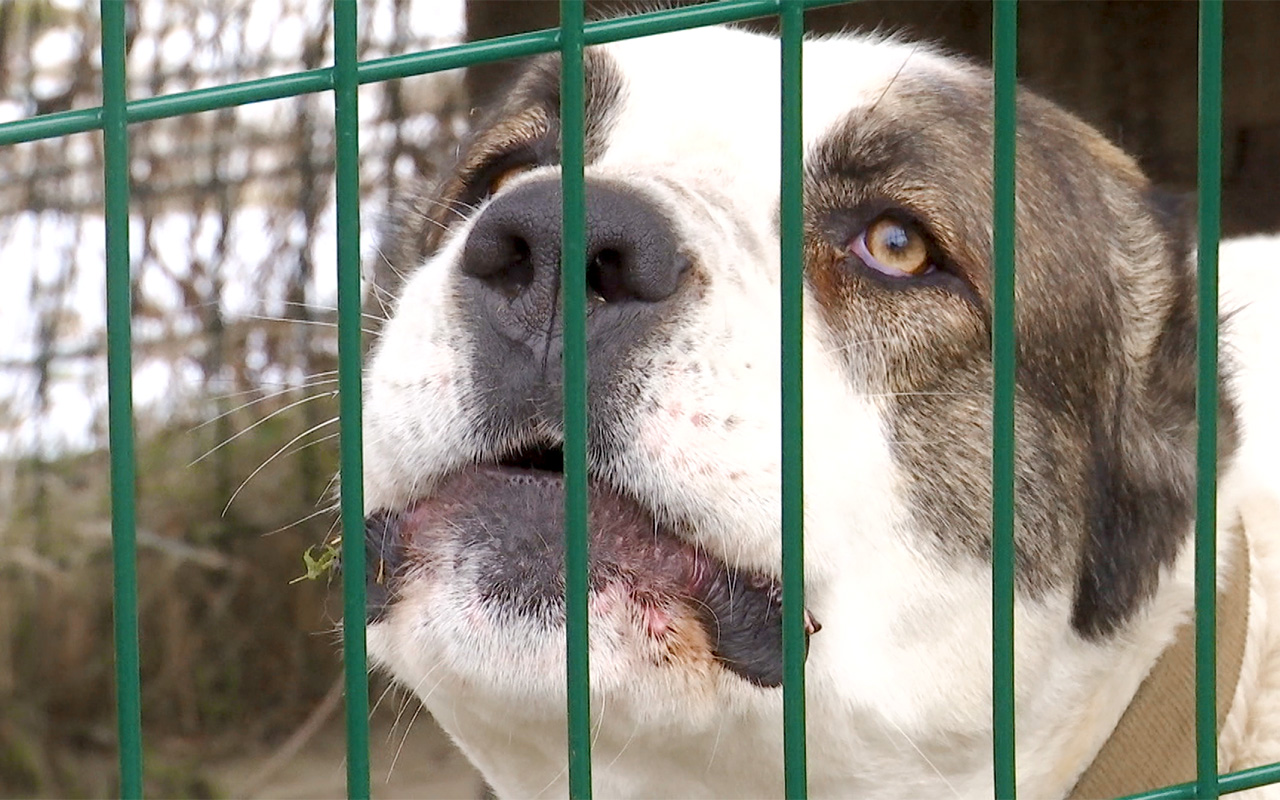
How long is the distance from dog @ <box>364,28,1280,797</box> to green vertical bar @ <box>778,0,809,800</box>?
366 mm

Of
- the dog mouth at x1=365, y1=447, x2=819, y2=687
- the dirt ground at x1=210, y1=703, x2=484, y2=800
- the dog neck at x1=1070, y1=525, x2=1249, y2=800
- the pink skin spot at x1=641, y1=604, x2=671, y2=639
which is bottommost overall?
the dirt ground at x1=210, y1=703, x2=484, y2=800

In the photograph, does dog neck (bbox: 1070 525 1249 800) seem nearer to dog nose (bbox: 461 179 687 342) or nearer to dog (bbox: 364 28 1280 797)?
dog (bbox: 364 28 1280 797)

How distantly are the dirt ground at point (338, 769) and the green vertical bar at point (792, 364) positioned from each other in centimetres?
367

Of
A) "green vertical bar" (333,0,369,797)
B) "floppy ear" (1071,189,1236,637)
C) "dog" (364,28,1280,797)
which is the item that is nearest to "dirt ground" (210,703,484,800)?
"dog" (364,28,1280,797)

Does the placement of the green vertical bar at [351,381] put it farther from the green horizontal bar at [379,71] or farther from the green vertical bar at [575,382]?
the green vertical bar at [575,382]

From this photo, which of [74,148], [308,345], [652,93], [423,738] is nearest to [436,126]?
[308,345]

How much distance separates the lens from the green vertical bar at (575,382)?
124 centimetres

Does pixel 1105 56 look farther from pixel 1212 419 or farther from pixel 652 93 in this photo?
pixel 1212 419

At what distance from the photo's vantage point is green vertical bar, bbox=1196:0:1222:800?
1.45 meters

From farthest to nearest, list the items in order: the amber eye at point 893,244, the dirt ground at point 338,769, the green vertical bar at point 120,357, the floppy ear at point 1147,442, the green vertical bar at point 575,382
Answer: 1. the dirt ground at point 338,769
2. the floppy ear at point 1147,442
3. the amber eye at point 893,244
4. the green vertical bar at point 575,382
5. the green vertical bar at point 120,357

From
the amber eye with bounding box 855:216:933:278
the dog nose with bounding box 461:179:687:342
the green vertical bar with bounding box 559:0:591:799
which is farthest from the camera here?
the amber eye with bounding box 855:216:933:278

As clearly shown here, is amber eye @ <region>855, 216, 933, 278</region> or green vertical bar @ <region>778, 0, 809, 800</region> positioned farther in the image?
amber eye @ <region>855, 216, 933, 278</region>

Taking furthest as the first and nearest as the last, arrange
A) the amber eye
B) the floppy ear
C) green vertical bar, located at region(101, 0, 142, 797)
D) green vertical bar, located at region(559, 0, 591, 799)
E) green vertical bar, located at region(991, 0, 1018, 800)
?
the floppy ear
the amber eye
green vertical bar, located at region(991, 0, 1018, 800)
green vertical bar, located at region(559, 0, 591, 799)
green vertical bar, located at region(101, 0, 142, 797)

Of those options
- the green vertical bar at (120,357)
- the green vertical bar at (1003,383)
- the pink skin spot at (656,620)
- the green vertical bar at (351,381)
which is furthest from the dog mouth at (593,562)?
the green vertical bar at (120,357)
